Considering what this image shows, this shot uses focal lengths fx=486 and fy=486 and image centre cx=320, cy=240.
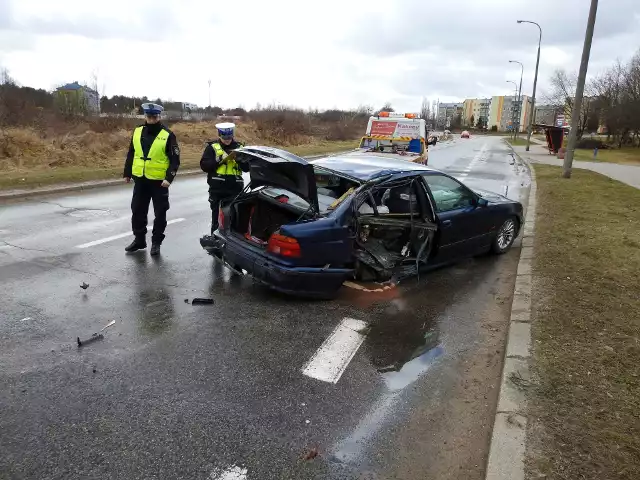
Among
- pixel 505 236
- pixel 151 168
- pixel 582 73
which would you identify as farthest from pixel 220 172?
pixel 582 73

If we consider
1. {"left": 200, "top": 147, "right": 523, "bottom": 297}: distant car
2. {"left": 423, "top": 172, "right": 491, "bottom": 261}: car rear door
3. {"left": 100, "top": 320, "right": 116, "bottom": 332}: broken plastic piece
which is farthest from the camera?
{"left": 423, "top": 172, "right": 491, "bottom": 261}: car rear door

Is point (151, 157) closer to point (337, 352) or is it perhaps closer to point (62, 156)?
point (337, 352)

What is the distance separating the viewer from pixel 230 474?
2.61 metres

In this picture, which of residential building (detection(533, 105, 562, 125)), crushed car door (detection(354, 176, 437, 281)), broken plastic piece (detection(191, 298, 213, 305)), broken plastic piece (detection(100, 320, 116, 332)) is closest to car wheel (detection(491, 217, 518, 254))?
crushed car door (detection(354, 176, 437, 281))

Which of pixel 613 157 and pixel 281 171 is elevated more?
pixel 281 171

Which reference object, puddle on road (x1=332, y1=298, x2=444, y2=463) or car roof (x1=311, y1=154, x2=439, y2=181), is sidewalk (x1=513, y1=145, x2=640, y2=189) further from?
puddle on road (x1=332, y1=298, x2=444, y2=463)

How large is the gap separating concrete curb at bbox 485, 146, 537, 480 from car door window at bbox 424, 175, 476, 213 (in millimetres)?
1347

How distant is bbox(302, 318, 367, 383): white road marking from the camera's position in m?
3.75

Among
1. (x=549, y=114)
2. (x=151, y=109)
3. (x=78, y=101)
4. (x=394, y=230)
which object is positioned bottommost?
(x=394, y=230)

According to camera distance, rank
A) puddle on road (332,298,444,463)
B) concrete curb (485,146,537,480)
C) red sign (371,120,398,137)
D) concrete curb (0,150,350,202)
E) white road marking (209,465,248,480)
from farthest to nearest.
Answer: red sign (371,120,398,137) → concrete curb (0,150,350,202) → puddle on road (332,298,444,463) → concrete curb (485,146,537,480) → white road marking (209,465,248,480)

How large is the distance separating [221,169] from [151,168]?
0.90 m

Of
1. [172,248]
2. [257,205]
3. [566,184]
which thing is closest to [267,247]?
[257,205]

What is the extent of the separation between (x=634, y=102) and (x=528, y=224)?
40.9 meters

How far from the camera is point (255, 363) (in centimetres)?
383
